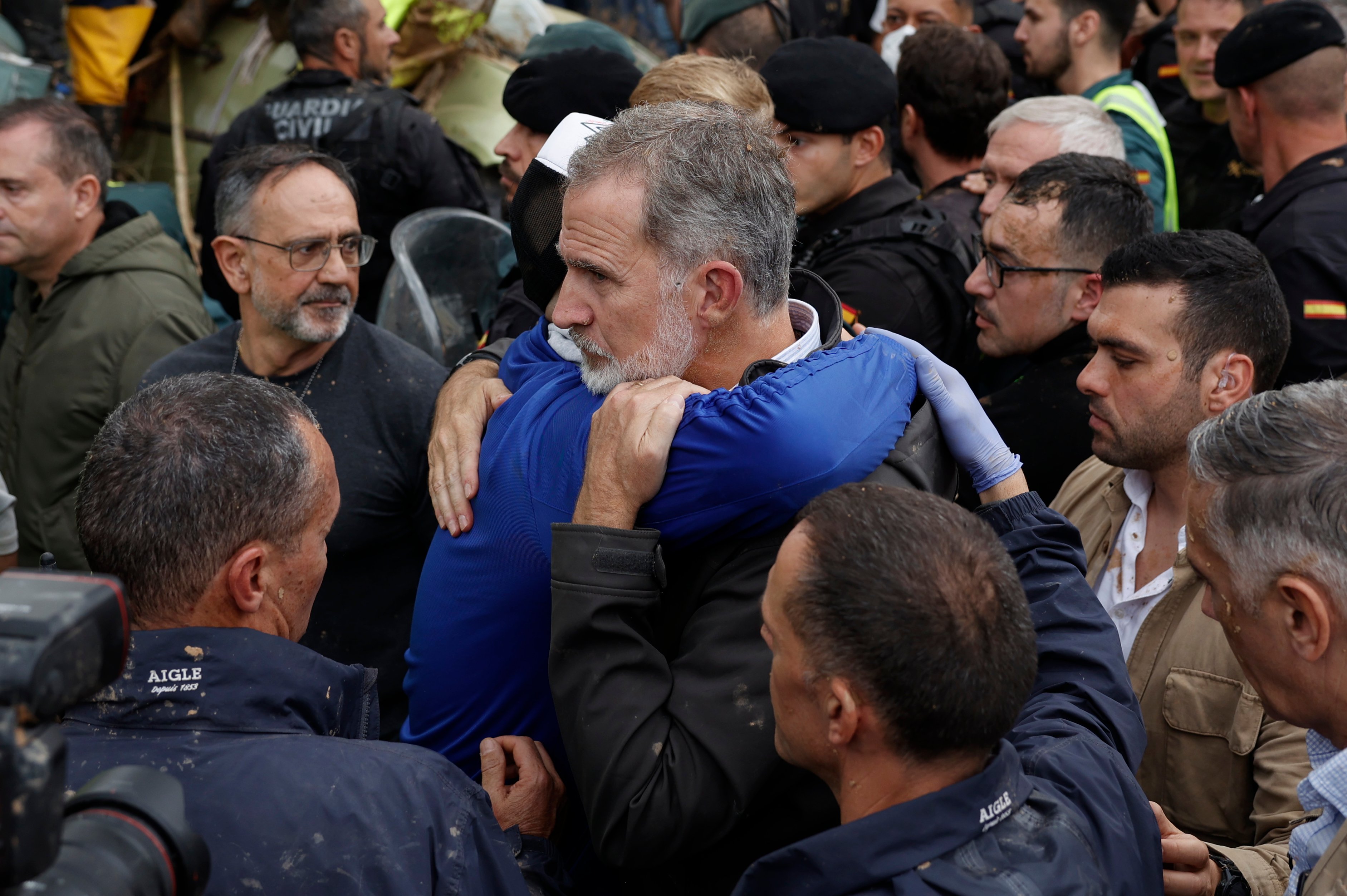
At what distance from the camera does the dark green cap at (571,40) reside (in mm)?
5340

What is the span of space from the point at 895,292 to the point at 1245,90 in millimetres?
1635

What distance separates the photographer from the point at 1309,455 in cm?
177

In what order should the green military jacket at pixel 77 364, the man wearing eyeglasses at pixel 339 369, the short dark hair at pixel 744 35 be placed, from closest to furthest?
the man wearing eyeglasses at pixel 339 369
the green military jacket at pixel 77 364
the short dark hair at pixel 744 35

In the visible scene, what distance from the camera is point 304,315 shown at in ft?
11.7

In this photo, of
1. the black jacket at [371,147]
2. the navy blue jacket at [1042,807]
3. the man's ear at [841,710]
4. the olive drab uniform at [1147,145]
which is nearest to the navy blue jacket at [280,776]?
the navy blue jacket at [1042,807]

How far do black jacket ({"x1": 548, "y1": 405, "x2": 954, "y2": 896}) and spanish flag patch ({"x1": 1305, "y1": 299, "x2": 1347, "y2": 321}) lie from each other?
2610mm

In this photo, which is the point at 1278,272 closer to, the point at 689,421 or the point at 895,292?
the point at 895,292

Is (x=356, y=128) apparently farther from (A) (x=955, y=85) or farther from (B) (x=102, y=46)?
(B) (x=102, y=46)

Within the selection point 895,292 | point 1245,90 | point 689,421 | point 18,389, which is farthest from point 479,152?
Result: point 689,421

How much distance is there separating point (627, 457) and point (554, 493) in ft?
0.80

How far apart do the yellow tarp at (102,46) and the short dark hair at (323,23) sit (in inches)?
86.2

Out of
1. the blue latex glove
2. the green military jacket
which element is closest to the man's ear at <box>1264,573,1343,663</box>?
the blue latex glove

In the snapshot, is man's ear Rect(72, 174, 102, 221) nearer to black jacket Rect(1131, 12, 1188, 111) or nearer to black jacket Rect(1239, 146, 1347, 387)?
black jacket Rect(1239, 146, 1347, 387)

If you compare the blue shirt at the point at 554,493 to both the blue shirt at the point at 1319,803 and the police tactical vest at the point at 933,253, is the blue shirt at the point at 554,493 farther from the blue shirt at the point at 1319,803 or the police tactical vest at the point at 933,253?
the police tactical vest at the point at 933,253
